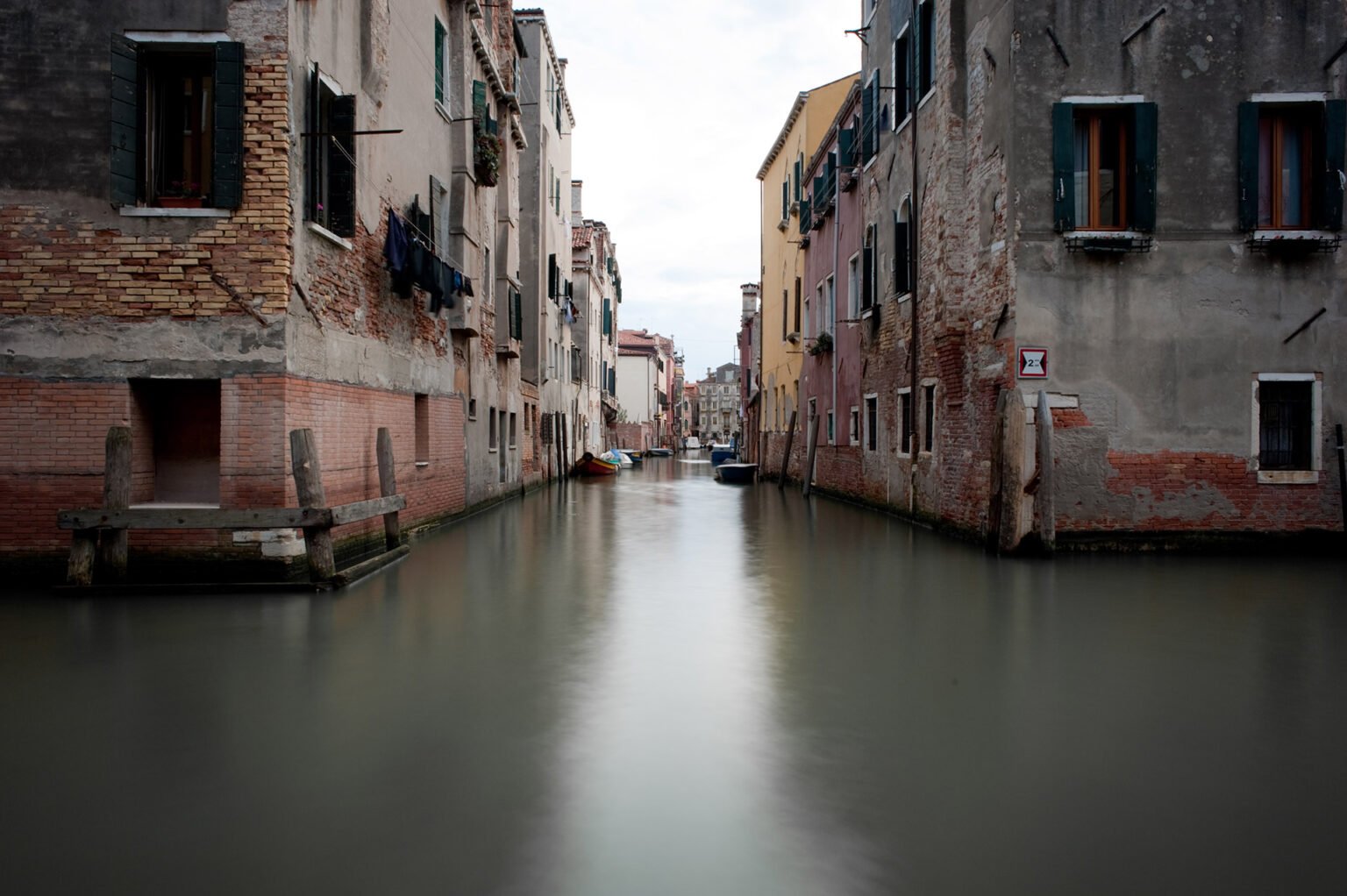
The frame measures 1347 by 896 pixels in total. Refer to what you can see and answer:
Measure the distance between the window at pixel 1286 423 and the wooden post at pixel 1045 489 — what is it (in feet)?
8.18

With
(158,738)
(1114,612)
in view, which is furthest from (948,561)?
(158,738)

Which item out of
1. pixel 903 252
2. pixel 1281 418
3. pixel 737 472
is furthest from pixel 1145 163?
pixel 737 472

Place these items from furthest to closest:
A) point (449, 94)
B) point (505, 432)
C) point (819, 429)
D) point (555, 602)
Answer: point (819, 429)
point (505, 432)
point (449, 94)
point (555, 602)

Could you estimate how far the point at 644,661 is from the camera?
5.95m

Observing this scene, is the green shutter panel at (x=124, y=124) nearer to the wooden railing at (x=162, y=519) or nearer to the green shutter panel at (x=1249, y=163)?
the wooden railing at (x=162, y=519)

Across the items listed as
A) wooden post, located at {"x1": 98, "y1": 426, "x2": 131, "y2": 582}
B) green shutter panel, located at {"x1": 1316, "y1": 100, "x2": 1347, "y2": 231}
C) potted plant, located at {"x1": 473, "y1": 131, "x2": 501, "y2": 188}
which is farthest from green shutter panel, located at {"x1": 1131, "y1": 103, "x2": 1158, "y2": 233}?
wooden post, located at {"x1": 98, "y1": 426, "x2": 131, "y2": 582}

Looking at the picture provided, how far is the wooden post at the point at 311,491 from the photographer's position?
8.38 m

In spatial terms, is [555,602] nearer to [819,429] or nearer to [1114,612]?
[1114,612]

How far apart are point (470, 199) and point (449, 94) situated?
1.62 metres

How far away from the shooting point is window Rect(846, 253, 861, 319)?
20.1 meters

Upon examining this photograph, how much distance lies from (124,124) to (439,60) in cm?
735

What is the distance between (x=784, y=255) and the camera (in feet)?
97.8

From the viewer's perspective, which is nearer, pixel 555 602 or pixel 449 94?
pixel 555 602

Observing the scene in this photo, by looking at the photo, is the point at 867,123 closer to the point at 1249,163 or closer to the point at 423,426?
the point at 1249,163
